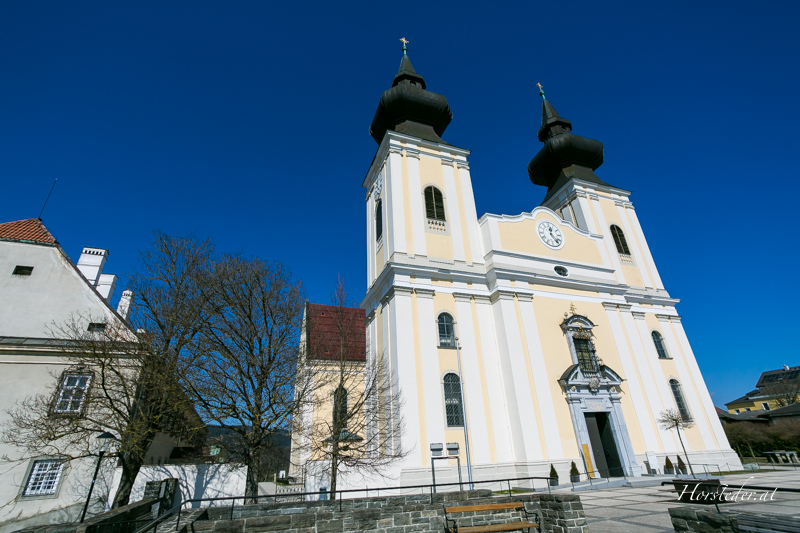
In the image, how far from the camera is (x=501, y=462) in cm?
1662

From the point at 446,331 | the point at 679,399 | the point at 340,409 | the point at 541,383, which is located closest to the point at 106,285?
the point at 340,409

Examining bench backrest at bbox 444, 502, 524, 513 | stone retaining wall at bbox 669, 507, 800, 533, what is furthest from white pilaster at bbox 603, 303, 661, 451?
stone retaining wall at bbox 669, 507, 800, 533

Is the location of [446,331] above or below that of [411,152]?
below

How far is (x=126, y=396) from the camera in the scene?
40.5 feet

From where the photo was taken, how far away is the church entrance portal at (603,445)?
17995 millimetres

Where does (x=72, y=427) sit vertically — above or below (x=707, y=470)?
above

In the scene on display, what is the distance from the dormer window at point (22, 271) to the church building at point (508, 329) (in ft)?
49.0

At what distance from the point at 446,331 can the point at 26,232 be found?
64.5 ft

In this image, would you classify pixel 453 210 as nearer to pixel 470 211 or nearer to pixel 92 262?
pixel 470 211

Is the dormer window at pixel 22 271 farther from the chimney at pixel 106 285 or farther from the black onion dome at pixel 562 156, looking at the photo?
the black onion dome at pixel 562 156

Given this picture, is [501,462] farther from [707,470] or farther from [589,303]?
[707,470]

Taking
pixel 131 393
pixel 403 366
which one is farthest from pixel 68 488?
pixel 403 366

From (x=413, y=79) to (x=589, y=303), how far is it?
18.5 m

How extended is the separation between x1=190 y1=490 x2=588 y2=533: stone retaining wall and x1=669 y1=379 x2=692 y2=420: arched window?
58.7ft
